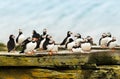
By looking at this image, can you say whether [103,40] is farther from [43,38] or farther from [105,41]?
[43,38]

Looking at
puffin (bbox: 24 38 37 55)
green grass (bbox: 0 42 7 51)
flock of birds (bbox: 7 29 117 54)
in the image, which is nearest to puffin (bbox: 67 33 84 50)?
flock of birds (bbox: 7 29 117 54)

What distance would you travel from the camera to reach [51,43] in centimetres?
3788

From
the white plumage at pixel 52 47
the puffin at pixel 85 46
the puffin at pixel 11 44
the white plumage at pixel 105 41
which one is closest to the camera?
the white plumage at pixel 52 47

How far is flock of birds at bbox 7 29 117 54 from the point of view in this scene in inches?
1469

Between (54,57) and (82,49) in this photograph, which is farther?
(82,49)

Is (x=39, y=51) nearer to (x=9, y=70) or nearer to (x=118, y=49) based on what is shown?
(x=9, y=70)

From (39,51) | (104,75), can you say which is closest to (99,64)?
(104,75)

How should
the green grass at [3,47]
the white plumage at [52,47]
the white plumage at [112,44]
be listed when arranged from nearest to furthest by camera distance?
the white plumage at [52,47], the white plumage at [112,44], the green grass at [3,47]

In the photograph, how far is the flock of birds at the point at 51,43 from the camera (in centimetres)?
3731

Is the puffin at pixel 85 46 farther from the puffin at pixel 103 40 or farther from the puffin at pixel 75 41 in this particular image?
the puffin at pixel 103 40

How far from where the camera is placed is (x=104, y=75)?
120 ft

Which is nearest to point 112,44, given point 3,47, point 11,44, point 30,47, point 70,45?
point 70,45

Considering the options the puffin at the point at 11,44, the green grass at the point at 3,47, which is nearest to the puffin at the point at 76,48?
the puffin at the point at 11,44

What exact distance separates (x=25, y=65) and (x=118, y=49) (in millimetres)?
7147
